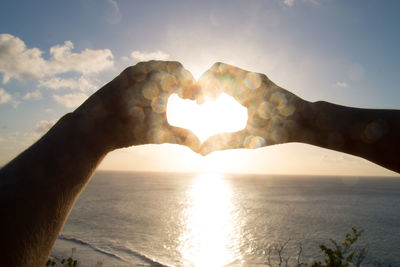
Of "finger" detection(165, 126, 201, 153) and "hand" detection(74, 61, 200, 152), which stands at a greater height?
"hand" detection(74, 61, 200, 152)

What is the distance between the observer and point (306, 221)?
254 ft

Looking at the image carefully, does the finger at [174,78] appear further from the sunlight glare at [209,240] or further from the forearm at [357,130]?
the sunlight glare at [209,240]

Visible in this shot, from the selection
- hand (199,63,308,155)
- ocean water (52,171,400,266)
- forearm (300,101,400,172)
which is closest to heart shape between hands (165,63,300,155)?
hand (199,63,308,155)

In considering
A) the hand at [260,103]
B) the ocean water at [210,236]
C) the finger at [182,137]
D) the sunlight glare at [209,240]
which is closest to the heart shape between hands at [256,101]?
the hand at [260,103]

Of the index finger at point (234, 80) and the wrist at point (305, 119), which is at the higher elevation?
the index finger at point (234, 80)

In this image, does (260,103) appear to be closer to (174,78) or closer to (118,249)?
(174,78)

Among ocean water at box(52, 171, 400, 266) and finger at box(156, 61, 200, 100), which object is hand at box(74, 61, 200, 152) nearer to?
finger at box(156, 61, 200, 100)

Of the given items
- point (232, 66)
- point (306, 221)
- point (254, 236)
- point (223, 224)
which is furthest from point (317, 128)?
point (306, 221)

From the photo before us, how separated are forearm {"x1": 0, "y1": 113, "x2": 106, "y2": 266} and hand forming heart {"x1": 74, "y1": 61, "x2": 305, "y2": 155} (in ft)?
0.43

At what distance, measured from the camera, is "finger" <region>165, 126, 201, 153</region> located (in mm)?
1680

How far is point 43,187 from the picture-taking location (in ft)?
4.27

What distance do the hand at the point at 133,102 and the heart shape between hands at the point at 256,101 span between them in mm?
180

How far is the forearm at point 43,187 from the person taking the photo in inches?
48.2

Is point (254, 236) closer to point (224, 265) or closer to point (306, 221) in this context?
point (224, 265)
